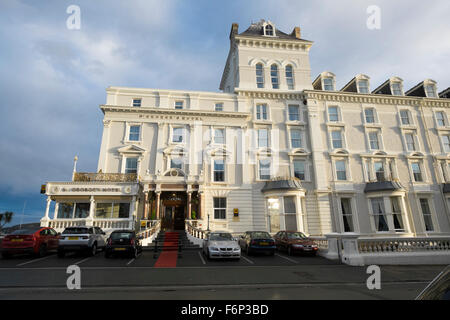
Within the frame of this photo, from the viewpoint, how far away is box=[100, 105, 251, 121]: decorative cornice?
23688mm

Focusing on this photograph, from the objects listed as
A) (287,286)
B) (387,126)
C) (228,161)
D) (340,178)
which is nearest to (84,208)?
(228,161)

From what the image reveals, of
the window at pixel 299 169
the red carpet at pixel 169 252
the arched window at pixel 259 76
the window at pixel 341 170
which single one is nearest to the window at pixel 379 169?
the window at pixel 341 170

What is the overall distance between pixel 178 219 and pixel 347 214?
53.1 ft

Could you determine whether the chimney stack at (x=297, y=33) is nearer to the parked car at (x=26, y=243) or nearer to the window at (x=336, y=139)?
the window at (x=336, y=139)

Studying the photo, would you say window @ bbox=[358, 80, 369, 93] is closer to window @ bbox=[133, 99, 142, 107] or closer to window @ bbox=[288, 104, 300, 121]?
window @ bbox=[288, 104, 300, 121]

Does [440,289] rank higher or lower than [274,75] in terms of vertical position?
lower

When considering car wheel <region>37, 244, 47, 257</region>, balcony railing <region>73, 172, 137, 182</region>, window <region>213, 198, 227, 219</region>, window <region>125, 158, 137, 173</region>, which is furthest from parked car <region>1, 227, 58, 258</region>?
window <region>213, 198, 227, 219</region>

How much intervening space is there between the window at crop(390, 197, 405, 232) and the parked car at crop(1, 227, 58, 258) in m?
27.4

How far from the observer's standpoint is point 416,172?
85.1ft

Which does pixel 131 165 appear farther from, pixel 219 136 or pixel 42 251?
pixel 42 251

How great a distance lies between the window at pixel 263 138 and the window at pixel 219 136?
369cm

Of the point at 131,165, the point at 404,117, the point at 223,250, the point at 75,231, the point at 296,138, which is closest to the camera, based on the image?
the point at 223,250

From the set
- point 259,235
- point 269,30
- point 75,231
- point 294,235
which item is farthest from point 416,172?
point 75,231
